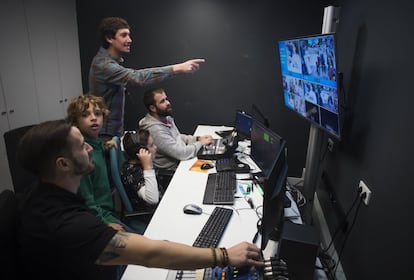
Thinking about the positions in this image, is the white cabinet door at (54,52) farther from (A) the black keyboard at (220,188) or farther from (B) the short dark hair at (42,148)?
(B) the short dark hair at (42,148)

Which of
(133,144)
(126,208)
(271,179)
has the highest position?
(271,179)

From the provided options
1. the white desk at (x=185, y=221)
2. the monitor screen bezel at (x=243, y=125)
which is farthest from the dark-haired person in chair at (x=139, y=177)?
the monitor screen bezel at (x=243, y=125)

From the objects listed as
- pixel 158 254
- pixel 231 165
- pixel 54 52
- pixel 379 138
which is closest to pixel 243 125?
pixel 231 165

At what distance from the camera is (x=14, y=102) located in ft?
9.13

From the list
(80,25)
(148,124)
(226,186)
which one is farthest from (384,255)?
(80,25)

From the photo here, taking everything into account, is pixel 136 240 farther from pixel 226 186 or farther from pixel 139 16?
pixel 139 16

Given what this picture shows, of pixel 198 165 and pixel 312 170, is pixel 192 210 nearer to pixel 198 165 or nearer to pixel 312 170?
pixel 198 165

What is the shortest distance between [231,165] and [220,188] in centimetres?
38

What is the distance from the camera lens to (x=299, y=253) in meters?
1.14

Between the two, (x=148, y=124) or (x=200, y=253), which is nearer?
(x=200, y=253)

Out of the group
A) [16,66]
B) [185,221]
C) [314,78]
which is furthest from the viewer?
[16,66]

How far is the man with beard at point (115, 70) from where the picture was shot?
2268 millimetres

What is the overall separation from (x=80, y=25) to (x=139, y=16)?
0.80 metres

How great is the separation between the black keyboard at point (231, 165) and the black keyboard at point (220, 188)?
0.06m
